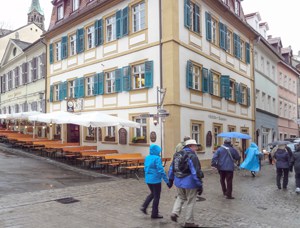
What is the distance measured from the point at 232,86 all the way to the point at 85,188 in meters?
15.3

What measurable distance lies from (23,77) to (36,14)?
49962mm

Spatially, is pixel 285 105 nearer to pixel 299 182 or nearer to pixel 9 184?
pixel 299 182

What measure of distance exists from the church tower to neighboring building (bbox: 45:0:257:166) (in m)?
55.4

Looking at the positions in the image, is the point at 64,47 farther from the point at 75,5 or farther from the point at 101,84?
the point at 101,84

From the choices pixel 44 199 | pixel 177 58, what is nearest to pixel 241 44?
pixel 177 58

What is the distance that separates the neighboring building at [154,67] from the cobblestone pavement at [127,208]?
19.5 ft

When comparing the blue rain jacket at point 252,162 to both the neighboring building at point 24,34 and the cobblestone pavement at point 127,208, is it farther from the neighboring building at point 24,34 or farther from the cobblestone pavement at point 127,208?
the neighboring building at point 24,34

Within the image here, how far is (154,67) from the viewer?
58.7 feet

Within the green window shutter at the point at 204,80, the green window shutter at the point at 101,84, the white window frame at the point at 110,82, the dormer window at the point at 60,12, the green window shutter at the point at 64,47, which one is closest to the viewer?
the green window shutter at the point at 204,80

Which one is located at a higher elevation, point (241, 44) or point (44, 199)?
point (241, 44)

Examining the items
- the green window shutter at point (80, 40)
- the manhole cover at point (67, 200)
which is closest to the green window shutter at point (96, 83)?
the green window shutter at point (80, 40)

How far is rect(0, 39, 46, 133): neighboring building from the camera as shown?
29.3 m

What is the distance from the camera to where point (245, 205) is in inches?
374

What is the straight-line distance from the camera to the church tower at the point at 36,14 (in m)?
77.7
